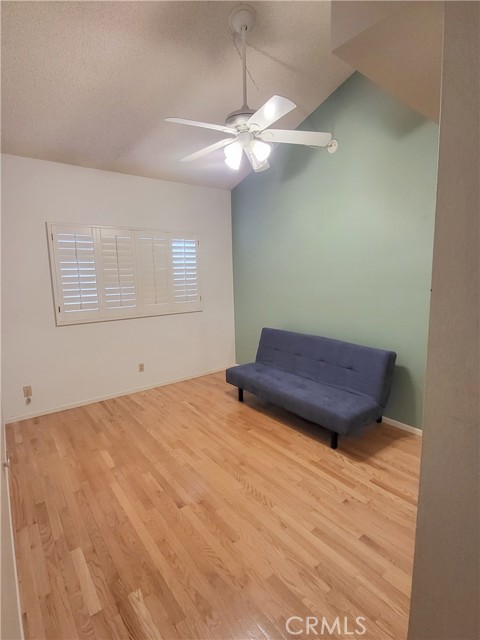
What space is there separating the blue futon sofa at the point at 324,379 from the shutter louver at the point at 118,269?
5.03 feet

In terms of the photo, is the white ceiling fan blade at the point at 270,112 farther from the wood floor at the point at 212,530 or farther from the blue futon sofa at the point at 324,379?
the wood floor at the point at 212,530

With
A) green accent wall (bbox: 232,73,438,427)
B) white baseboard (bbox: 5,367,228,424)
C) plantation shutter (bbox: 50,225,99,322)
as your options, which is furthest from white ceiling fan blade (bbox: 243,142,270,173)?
white baseboard (bbox: 5,367,228,424)

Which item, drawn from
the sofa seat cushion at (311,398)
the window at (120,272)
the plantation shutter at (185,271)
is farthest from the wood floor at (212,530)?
the plantation shutter at (185,271)

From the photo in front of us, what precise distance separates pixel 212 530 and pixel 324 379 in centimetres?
169

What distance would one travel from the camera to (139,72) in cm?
219

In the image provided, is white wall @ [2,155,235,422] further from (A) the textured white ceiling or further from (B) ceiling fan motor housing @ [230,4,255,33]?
(B) ceiling fan motor housing @ [230,4,255,33]

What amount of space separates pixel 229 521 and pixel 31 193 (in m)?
3.35

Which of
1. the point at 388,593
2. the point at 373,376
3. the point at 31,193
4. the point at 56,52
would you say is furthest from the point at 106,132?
the point at 388,593

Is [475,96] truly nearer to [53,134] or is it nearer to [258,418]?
[258,418]

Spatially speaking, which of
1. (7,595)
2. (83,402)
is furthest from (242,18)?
(83,402)

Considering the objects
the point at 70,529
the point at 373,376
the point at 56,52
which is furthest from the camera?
the point at 373,376

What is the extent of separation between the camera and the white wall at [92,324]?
291 cm

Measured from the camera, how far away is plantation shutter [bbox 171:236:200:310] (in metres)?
3.89

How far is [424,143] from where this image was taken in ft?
7.72
